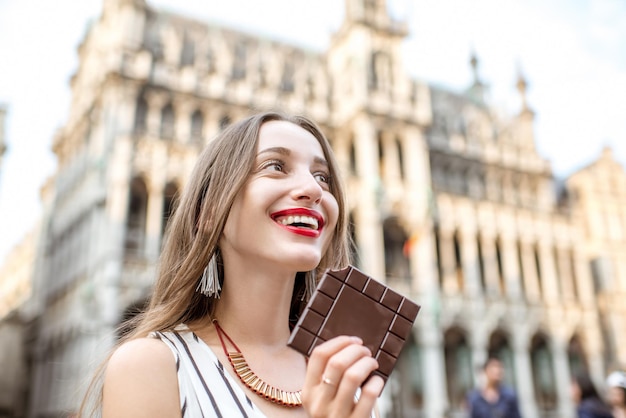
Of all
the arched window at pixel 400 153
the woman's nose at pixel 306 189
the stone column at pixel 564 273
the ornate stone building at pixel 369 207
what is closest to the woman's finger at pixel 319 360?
the woman's nose at pixel 306 189

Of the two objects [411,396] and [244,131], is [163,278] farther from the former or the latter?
[411,396]

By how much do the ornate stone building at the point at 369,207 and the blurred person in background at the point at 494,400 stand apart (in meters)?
12.7

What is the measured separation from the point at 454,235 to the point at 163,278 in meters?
25.2

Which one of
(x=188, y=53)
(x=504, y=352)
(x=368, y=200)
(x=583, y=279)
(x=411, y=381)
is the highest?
(x=188, y=53)

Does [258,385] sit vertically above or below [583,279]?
below

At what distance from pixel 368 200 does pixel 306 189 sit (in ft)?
71.0

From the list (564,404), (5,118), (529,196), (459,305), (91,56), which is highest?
(91,56)

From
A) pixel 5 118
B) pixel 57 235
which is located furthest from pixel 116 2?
pixel 57 235

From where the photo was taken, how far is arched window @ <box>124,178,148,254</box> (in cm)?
2053

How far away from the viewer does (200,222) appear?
6.02 ft

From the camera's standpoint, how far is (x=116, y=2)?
23.3m

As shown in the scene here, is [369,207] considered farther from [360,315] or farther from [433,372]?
[360,315]

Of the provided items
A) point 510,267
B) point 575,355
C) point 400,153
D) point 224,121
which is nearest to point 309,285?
point 224,121

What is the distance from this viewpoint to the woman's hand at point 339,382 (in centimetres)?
127
